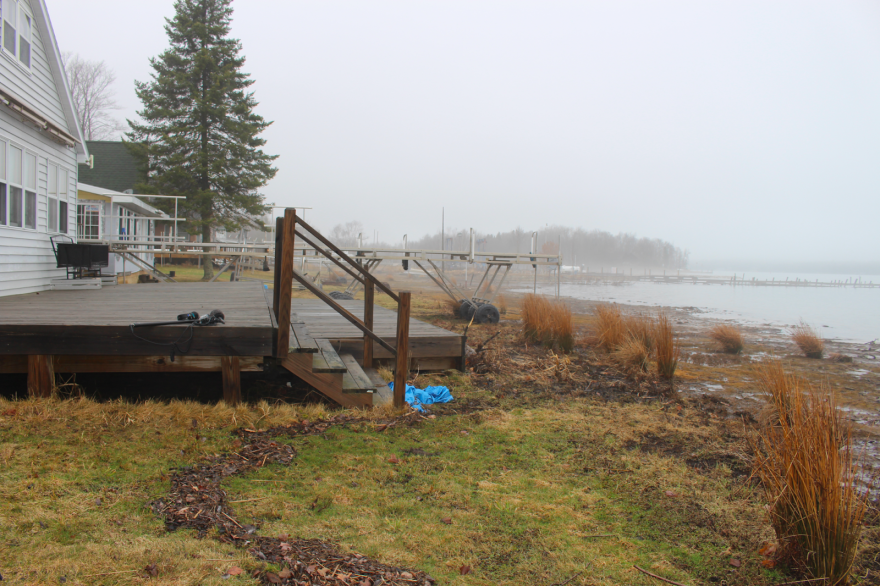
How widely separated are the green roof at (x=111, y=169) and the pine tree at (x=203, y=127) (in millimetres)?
1462

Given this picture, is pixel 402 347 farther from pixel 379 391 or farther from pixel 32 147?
pixel 32 147

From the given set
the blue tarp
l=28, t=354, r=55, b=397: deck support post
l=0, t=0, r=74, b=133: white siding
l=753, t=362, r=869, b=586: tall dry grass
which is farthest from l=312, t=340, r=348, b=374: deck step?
l=0, t=0, r=74, b=133: white siding

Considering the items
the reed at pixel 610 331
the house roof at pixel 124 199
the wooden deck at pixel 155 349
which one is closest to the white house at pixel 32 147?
the wooden deck at pixel 155 349

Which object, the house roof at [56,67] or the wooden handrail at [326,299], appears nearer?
the wooden handrail at [326,299]

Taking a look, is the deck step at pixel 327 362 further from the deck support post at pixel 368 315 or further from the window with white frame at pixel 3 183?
the window with white frame at pixel 3 183

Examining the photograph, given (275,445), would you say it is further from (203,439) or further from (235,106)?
(235,106)

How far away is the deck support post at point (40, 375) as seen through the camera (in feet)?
14.1

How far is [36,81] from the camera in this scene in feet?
28.9

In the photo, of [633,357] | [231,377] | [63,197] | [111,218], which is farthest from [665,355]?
[111,218]

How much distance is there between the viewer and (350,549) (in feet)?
8.46

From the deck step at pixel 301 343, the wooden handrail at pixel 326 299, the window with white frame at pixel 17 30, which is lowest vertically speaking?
the deck step at pixel 301 343

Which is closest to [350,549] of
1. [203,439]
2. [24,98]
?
[203,439]

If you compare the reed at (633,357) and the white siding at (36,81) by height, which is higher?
the white siding at (36,81)

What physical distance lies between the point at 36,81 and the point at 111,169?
18.8 metres
